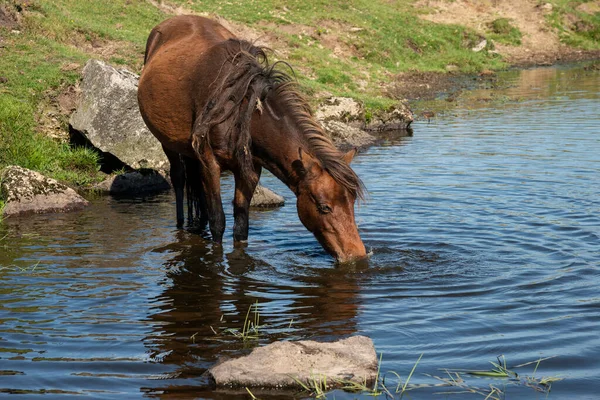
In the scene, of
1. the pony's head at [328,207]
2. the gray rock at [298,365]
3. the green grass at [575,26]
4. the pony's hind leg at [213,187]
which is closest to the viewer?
the gray rock at [298,365]

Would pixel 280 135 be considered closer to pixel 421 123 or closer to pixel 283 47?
pixel 421 123

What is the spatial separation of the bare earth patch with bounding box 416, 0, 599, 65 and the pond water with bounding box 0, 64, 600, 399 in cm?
2393

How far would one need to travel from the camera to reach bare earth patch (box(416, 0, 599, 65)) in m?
34.2

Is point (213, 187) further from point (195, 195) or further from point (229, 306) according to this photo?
point (229, 306)

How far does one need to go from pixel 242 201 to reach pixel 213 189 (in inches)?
12.9

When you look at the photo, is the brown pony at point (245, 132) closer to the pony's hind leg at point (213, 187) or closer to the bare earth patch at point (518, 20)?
the pony's hind leg at point (213, 187)

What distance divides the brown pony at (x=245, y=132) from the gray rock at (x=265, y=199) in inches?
80.8

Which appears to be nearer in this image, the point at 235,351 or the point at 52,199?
the point at 235,351

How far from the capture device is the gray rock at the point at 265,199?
10484 millimetres

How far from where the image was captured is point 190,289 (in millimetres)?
6781

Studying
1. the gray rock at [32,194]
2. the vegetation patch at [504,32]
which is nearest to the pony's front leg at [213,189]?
the gray rock at [32,194]

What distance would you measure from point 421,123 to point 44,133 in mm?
9330

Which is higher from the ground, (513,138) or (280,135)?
(280,135)

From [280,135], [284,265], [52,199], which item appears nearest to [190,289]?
[284,265]
